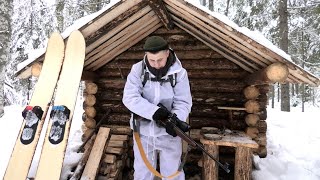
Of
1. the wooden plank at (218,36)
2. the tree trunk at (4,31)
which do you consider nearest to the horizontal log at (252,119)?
the wooden plank at (218,36)

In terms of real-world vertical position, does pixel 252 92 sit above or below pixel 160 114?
above

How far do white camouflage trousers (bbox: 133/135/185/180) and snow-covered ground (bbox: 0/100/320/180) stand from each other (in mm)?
2029

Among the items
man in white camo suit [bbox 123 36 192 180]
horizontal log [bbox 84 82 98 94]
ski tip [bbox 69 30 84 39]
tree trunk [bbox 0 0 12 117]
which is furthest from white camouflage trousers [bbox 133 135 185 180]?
tree trunk [bbox 0 0 12 117]

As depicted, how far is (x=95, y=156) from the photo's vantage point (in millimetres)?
5164

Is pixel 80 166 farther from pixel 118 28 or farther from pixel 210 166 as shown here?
pixel 118 28

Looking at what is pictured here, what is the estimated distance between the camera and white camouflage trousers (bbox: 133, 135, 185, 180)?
361 centimetres

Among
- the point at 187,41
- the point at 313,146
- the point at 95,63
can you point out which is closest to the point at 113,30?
the point at 95,63

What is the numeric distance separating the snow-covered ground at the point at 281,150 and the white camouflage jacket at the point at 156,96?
2437 millimetres

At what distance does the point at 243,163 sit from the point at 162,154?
61.1 inches

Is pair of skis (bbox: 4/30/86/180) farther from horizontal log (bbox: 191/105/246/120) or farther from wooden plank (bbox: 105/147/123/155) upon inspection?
horizontal log (bbox: 191/105/246/120)

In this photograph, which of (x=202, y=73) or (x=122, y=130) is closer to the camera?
(x=202, y=73)

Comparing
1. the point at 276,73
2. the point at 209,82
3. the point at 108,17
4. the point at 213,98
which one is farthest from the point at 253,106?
the point at 108,17

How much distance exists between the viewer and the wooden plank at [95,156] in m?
4.88

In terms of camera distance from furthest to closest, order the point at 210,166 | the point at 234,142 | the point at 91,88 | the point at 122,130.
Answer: the point at 91,88, the point at 122,130, the point at 210,166, the point at 234,142
